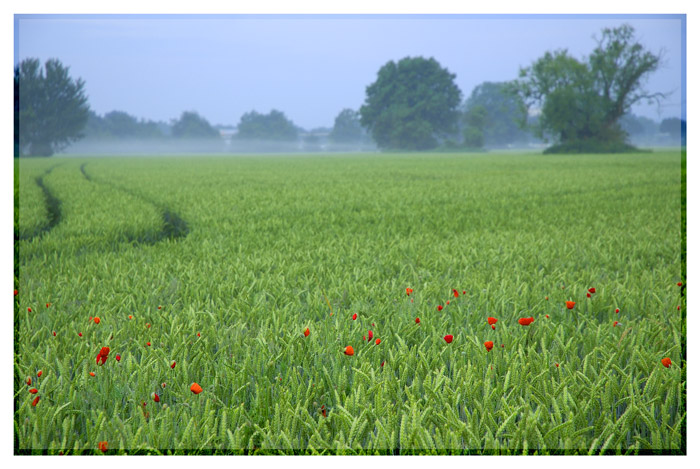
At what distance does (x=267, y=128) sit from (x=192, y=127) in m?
12.0

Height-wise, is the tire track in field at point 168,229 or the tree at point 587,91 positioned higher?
the tree at point 587,91

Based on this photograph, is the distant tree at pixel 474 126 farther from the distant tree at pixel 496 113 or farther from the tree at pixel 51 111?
the tree at pixel 51 111

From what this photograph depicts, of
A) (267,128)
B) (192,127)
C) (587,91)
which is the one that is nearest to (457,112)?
(587,91)

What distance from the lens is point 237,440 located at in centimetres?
127

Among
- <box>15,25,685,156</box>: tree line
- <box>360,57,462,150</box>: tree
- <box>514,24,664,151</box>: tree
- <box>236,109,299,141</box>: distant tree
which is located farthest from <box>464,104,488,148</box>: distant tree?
<box>236,109,299,141</box>: distant tree

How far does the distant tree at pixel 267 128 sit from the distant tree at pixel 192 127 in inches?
215

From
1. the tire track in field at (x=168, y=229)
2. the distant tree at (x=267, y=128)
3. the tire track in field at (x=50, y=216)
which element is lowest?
the tire track in field at (x=168, y=229)

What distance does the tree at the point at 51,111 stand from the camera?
12.6m

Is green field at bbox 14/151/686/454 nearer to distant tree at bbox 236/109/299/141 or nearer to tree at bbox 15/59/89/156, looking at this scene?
tree at bbox 15/59/89/156

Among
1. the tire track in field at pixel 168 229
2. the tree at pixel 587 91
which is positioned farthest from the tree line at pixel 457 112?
the tire track in field at pixel 168 229

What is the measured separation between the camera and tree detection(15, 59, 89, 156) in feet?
41.4
